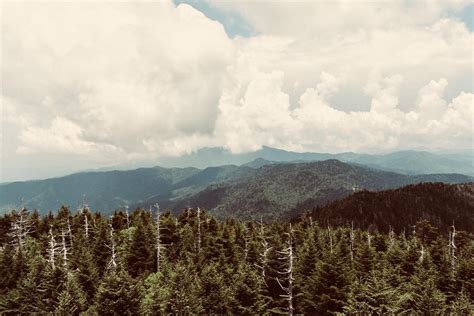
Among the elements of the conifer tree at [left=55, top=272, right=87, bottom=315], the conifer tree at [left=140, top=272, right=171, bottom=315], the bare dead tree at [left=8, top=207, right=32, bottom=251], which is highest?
the bare dead tree at [left=8, top=207, right=32, bottom=251]

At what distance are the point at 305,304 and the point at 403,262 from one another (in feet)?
95.8

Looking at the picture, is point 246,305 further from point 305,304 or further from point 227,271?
point 227,271

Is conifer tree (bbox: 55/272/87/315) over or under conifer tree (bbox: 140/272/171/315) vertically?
over

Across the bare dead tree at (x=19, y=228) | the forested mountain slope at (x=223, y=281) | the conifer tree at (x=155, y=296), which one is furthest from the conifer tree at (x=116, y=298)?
the bare dead tree at (x=19, y=228)

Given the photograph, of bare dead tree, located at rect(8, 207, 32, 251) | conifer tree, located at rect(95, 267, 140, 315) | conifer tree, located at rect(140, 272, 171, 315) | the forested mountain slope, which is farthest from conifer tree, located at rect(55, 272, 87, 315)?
bare dead tree, located at rect(8, 207, 32, 251)

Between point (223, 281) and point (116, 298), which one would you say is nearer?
point (116, 298)

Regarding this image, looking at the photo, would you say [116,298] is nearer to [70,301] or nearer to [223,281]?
[70,301]

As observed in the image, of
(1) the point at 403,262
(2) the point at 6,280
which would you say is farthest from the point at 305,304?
(2) the point at 6,280

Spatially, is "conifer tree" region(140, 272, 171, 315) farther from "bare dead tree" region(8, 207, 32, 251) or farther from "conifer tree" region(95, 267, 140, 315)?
"bare dead tree" region(8, 207, 32, 251)

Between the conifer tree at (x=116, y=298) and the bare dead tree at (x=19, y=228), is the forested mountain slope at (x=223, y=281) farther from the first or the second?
the bare dead tree at (x=19, y=228)

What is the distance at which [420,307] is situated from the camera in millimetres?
39594

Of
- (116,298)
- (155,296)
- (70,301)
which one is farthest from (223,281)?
(70,301)

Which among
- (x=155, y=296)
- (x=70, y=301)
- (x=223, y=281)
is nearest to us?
(x=70, y=301)

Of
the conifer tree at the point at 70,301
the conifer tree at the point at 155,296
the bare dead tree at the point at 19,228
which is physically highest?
the bare dead tree at the point at 19,228
